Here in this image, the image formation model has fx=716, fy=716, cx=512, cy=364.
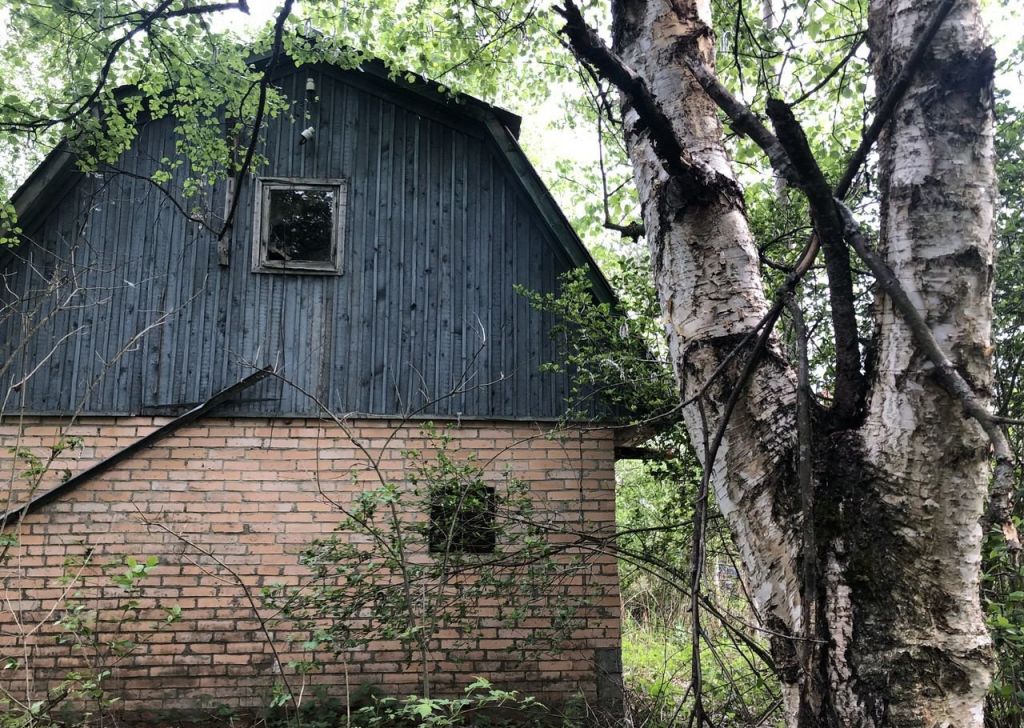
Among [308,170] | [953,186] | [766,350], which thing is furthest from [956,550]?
[308,170]

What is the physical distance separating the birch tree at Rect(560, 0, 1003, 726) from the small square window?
5912mm

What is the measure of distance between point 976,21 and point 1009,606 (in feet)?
11.0

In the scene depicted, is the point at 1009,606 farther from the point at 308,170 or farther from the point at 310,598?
the point at 308,170

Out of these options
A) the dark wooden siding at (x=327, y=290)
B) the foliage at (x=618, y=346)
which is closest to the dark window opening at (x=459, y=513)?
the foliage at (x=618, y=346)

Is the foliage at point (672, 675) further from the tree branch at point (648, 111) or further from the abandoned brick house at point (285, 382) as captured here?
the tree branch at point (648, 111)

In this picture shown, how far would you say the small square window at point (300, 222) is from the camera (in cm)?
725

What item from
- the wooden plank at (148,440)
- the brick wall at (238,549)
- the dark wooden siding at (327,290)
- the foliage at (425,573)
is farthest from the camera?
the dark wooden siding at (327,290)

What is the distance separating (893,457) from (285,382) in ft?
20.0

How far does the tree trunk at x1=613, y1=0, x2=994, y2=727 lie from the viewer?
139 cm

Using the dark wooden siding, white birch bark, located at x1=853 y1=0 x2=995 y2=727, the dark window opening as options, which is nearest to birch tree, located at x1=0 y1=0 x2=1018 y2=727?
white birch bark, located at x1=853 y1=0 x2=995 y2=727

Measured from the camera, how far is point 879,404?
1523 millimetres

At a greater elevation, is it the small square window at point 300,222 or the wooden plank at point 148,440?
the small square window at point 300,222

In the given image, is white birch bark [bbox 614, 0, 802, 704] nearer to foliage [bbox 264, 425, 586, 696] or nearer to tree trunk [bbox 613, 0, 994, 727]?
tree trunk [bbox 613, 0, 994, 727]

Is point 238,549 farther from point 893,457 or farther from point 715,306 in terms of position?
point 893,457
